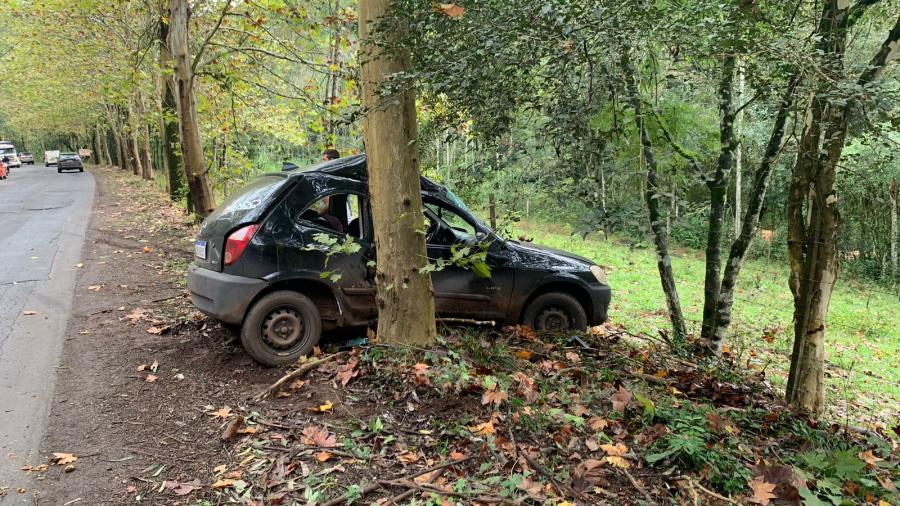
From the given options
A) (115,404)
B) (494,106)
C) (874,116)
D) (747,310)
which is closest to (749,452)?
(874,116)

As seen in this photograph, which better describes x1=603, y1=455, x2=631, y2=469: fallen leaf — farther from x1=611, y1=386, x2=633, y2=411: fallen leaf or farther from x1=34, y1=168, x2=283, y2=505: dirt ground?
x1=34, y1=168, x2=283, y2=505: dirt ground

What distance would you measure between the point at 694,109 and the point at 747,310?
8150mm

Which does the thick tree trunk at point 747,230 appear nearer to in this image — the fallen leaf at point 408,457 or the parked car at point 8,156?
the fallen leaf at point 408,457

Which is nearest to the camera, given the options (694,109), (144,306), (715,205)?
(144,306)

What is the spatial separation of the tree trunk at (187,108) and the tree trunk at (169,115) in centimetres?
38

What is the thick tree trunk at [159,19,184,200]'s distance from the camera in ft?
45.0

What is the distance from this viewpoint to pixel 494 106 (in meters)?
4.73

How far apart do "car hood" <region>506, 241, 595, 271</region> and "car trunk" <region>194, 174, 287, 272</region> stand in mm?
2767

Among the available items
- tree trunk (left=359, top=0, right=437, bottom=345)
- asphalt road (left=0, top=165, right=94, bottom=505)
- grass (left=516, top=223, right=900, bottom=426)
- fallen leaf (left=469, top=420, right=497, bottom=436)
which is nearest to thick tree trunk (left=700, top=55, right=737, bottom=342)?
grass (left=516, top=223, right=900, bottom=426)

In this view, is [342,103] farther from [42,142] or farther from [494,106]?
[42,142]

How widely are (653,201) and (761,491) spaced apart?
4.71 meters

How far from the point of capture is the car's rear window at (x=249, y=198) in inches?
218

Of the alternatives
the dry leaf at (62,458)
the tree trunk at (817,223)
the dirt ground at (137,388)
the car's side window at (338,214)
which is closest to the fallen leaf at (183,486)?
the dirt ground at (137,388)

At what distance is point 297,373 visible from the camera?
4793mm
